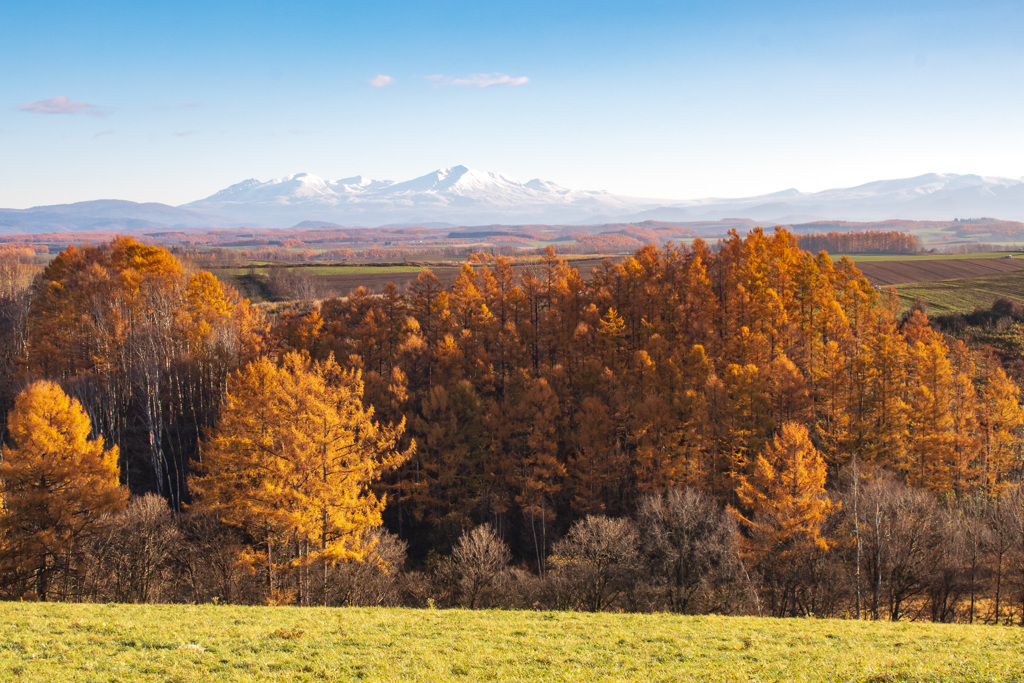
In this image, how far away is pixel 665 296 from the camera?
63.6 m

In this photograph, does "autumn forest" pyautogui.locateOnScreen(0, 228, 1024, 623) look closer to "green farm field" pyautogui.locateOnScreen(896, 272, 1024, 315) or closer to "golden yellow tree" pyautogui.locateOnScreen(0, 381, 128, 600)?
"golden yellow tree" pyautogui.locateOnScreen(0, 381, 128, 600)

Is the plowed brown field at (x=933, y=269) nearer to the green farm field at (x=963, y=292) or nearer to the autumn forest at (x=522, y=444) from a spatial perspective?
the green farm field at (x=963, y=292)

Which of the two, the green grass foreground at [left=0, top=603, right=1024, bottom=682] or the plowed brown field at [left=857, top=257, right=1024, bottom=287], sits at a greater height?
the plowed brown field at [left=857, top=257, right=1024, bottom=287]

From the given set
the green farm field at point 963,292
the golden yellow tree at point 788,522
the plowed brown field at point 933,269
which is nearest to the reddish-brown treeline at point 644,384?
the golden yellow tree at point 788,522

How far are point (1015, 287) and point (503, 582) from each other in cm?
11156

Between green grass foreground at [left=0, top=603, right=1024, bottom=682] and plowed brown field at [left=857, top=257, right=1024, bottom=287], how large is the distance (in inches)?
4404

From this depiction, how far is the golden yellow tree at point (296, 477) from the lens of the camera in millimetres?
30406

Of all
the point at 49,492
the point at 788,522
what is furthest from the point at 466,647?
the point at 49,492

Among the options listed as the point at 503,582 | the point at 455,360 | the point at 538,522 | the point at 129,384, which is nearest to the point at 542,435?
the point at 538,522

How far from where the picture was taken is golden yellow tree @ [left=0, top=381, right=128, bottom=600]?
32438 mm

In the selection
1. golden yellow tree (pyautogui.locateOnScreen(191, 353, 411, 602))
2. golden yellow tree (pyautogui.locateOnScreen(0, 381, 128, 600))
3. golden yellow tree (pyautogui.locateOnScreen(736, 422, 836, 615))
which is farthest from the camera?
golden yellow tree (pyautogui.locateOnScreen(736, 422, 836, 615))

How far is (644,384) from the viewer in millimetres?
55031

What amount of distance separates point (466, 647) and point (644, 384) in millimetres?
40665

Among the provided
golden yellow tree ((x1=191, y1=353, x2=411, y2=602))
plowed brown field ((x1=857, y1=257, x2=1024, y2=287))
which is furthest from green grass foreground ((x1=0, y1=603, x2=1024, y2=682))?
plowed brown field ((x1=857, y1=257, x2=1024, y2=287))
